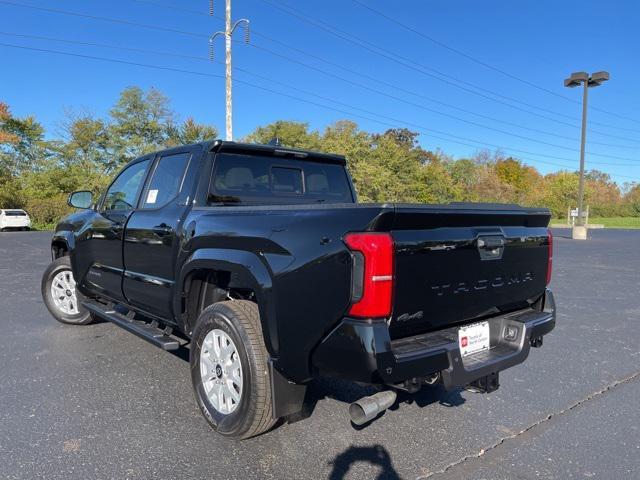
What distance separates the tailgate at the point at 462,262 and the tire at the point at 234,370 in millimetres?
843

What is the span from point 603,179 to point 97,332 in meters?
102

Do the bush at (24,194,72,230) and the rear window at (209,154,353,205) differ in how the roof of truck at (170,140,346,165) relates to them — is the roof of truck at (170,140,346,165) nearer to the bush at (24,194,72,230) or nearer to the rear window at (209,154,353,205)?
the rear window at (209,154,353,205)

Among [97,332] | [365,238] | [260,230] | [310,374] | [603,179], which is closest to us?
[365,238]

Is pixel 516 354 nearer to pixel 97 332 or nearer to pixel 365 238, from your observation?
pixel 365 238

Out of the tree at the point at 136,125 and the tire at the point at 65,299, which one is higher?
the tree at the point at 136,125

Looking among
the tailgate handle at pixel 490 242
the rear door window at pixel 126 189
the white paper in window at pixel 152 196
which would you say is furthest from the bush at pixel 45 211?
the tailgate handle at pixel 490 242

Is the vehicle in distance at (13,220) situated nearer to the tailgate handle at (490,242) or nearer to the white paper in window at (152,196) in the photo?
the white paper in window at (152,196)

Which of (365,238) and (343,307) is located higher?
(365,238)

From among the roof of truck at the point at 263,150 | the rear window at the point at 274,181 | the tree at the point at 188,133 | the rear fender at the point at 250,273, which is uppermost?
the tree at the point at 188,133

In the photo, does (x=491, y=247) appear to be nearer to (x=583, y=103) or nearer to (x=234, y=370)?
(x=234, y=370)

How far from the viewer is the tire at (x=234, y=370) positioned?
2.70 m

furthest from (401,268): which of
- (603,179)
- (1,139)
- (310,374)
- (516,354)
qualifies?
(603,179)

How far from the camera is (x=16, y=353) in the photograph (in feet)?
14.9

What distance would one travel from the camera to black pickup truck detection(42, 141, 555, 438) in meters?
2.31
